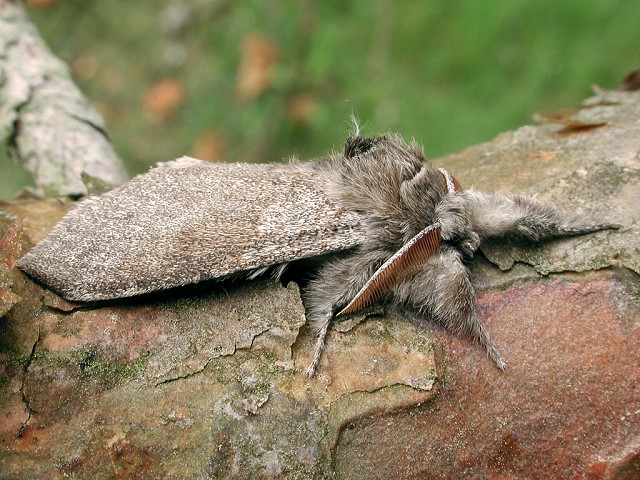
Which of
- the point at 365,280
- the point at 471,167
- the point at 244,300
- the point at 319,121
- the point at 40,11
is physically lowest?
the point at 244,300

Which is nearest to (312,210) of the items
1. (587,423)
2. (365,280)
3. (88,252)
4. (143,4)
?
(365,280)

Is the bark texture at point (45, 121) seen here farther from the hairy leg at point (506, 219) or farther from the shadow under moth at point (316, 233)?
the hairy leg at point (506, 219)

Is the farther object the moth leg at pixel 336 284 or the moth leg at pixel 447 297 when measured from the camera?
the moth leg at pixel 336 284

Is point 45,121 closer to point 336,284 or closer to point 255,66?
point 336,284

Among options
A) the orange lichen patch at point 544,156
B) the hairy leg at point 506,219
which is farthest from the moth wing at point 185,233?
the orange lichen patch at point 544,156

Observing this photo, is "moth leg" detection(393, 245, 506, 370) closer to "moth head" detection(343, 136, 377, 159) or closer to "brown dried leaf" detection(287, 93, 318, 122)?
"moth head" detection(343, 136, 377, 159)

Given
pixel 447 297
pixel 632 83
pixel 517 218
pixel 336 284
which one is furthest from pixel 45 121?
pixel 632 83

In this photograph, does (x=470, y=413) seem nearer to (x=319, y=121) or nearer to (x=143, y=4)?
(x=319, y=121)
